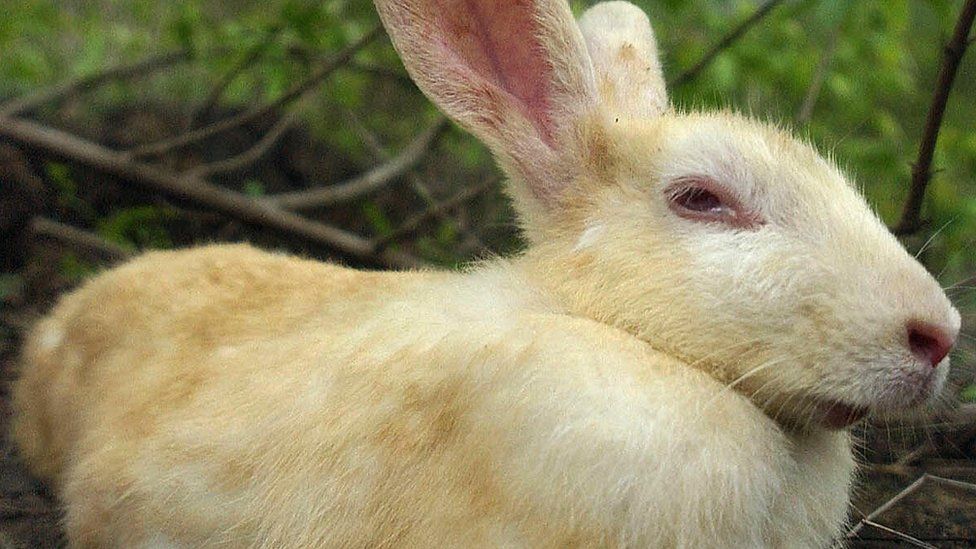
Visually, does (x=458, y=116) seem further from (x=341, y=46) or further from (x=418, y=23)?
(x=341, y=46)

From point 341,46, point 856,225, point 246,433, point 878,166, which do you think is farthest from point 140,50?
point 856,225

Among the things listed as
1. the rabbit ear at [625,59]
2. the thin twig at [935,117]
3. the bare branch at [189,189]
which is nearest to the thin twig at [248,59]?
the bare branch at [189,189]

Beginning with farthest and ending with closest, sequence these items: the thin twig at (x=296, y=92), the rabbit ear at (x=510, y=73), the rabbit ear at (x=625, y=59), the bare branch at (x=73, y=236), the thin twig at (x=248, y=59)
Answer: the bare branch at (x=73, y=236) < the thin twig at (x=248, y=59) < the thin twig at (x=296, y=92) < the rabbit ear at (x=625, y=59) < the rabbit ear at (x=510, y=73)

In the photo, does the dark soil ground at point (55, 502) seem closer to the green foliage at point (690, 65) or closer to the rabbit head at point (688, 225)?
the green foliage at point (690, 65)

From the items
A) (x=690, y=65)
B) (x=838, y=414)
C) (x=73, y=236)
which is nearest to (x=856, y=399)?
(x=838, y=414)

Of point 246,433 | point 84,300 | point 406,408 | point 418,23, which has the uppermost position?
point 418,23

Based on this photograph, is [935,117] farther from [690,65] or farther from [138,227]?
[138,227]

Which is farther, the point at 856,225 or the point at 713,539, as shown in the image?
the point at 856,225

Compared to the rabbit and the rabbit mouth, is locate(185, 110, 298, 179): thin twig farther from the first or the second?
the rabbit mouth
